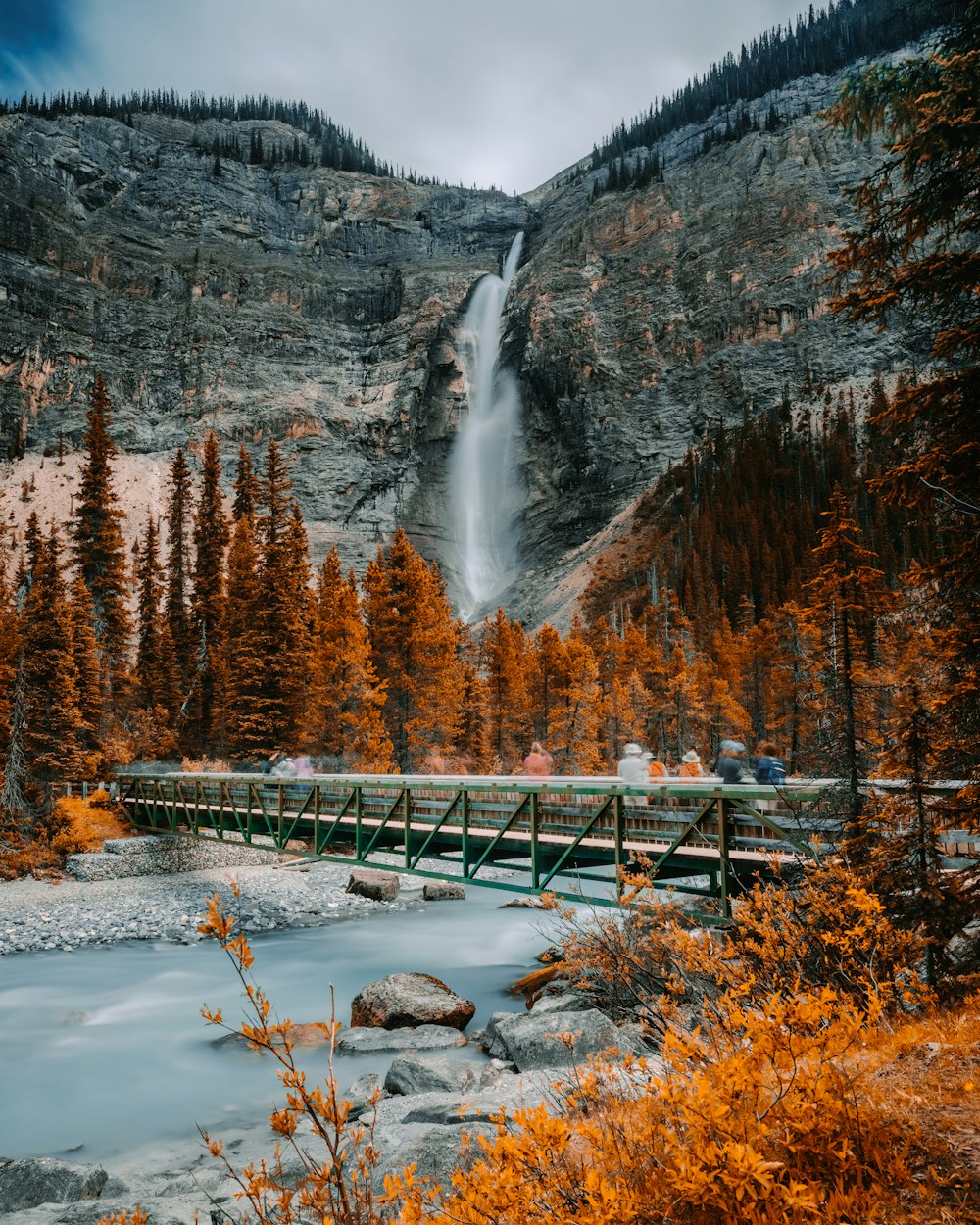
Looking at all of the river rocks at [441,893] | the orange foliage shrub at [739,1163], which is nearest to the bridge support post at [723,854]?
the orange foliage shrub at [739,1163]

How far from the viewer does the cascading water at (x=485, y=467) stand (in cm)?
9719

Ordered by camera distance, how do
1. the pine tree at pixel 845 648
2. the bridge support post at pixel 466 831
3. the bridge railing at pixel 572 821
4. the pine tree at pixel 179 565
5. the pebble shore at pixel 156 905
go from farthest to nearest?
the pine tree at pixel 179 565
the pebble shore at pixel 156 905
the bridge support post at pixel 466 831
the bridge railing at pixel 572 821
the pine tree at pixel 845 648

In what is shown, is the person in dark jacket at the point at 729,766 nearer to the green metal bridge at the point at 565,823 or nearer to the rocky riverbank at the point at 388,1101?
the green metal bridge at the point at 565,823

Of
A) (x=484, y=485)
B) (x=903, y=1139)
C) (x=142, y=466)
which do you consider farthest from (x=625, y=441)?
(x=903, y=1139)

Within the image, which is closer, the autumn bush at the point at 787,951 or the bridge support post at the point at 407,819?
the autumn bush at the point at 787,951

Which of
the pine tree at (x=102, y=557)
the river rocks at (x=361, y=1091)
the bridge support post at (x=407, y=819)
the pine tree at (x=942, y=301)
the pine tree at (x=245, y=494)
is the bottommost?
the river rocks at (x=361, y=1091)

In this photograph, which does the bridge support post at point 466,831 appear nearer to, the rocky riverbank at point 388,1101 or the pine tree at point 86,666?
the rocky riverbank at point 388,1101

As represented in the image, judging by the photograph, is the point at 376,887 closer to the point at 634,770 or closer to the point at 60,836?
the point at 60,836

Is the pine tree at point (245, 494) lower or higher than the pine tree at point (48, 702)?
higher

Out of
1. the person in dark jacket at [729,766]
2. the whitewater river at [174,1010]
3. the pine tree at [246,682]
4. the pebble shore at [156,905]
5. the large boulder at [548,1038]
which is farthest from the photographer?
the pine tree at [246,682]

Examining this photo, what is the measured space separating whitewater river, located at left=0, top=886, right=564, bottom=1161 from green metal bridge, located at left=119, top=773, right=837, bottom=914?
2483mm

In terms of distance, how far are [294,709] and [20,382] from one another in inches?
3561

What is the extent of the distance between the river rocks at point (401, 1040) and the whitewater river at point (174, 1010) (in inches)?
12.2

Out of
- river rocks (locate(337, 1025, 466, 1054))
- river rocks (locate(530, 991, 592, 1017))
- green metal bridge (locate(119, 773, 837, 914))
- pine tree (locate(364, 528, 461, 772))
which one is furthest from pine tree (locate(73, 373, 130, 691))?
river rocks (locate(530, 991, 592, 1017))
